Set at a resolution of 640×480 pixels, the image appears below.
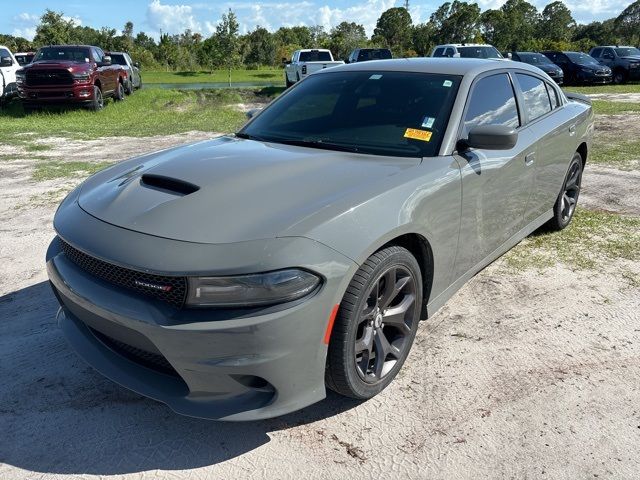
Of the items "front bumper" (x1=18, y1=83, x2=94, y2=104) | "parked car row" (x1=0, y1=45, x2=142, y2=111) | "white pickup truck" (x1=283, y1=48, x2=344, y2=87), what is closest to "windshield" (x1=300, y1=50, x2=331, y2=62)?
"white pickup truck" (x1=283, y1=48, x2=344, y2=87)

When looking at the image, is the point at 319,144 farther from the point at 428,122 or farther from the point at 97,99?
the point at 97,99

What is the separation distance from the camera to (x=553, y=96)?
4.66 metres

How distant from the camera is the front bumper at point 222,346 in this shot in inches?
83.2

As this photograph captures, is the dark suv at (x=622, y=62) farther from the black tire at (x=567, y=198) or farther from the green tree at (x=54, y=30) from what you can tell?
the green tree at (x=54, y=30)

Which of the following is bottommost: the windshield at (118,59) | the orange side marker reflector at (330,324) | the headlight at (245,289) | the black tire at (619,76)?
the black tire at (619,76)

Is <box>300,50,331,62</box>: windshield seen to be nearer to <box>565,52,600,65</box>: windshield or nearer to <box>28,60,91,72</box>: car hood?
<box>28,60,91,72</box>: car hood

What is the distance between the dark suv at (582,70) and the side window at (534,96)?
71.7 ft

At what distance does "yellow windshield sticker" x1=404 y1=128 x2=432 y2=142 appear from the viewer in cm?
314

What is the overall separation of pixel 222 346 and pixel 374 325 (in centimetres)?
84

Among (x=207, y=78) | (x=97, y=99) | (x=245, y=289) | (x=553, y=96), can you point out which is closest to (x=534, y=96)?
(x=553, y=96)

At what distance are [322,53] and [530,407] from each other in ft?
70.9

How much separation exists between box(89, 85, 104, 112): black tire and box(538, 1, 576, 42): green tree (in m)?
63.3

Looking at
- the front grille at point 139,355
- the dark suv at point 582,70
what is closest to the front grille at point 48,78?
the front grille at point 139,355

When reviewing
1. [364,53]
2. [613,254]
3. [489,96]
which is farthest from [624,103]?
[489,96]
